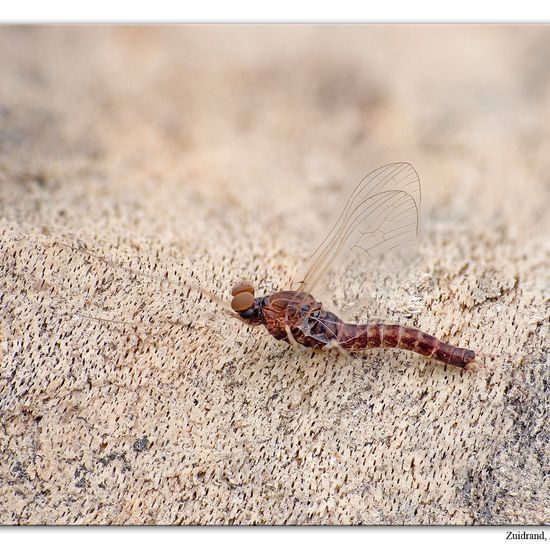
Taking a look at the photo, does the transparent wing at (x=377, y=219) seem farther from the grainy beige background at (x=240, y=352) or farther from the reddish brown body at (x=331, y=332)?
the reddish brown body at (x=331, y=332)

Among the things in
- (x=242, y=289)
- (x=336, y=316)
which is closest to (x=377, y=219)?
(x=336, y=316)

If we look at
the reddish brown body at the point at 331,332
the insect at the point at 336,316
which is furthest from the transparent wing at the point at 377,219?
the reddish brown body at the point at 331,332

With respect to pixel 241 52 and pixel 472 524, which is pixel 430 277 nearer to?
pixel 472 524

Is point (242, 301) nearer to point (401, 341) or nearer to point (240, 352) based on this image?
point (240, 352)

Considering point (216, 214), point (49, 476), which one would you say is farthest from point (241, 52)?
point (49, 476)

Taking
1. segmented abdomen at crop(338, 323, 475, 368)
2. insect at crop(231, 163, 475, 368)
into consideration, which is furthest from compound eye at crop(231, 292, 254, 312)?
segmented abdomen at crop(338, 323, 475, 368)

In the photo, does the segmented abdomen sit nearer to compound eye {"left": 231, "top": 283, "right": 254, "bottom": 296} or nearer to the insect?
the insect
